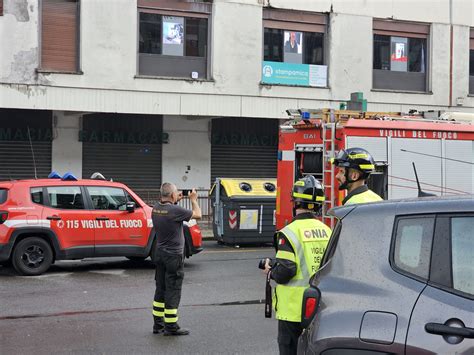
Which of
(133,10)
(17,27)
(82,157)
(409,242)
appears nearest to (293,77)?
(133,10)

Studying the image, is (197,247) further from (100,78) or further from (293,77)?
(293,77)

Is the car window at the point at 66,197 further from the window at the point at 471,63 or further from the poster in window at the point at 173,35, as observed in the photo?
the window at the point at 471,63

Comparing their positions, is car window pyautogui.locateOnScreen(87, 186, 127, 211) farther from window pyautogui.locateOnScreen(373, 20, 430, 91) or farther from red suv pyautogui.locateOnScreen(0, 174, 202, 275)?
window pyautogui.locateOnScreen(373, 20, 430, 91)

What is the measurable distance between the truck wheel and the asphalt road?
0.53ft

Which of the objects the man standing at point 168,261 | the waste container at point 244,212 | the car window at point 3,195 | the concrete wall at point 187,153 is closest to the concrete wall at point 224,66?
the concrete wall at point 187,153

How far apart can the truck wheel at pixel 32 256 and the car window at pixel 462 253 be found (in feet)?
29.9

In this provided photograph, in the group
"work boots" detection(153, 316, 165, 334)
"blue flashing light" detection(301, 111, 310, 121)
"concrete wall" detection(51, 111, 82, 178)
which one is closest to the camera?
"work boots" detection(153, 316, 165, 334)

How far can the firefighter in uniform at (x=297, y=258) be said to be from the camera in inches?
188

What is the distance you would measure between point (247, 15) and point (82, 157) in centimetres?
669

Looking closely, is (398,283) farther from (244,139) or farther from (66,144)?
(244,139)

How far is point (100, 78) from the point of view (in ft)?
66.5

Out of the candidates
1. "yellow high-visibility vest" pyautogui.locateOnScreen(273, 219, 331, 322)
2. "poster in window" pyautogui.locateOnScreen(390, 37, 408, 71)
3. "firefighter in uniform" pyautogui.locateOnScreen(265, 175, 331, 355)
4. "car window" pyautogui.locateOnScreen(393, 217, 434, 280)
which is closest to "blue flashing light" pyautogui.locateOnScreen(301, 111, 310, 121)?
"firefighter in uniform" pyautogui.locateOnScreen(265, 175, 331, 355)

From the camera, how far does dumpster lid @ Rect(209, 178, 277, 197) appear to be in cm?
1595

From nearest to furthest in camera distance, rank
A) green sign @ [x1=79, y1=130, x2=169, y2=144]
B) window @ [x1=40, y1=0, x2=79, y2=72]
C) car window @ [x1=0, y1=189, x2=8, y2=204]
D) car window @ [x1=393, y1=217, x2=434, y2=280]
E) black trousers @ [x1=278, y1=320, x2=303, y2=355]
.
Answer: car window @ [x1=393, y1=217, x2=434, y2=280] → black trousers @ [x1=278, y1=320, x2=303, y2=355] → car window @ [x1=0, y1=189, x2=8, y2=204] → window @ [x1=40, y1=0, x2=79, y2=72] → green sign @ [x1=79, y1=130, x2=169, y2=144]
